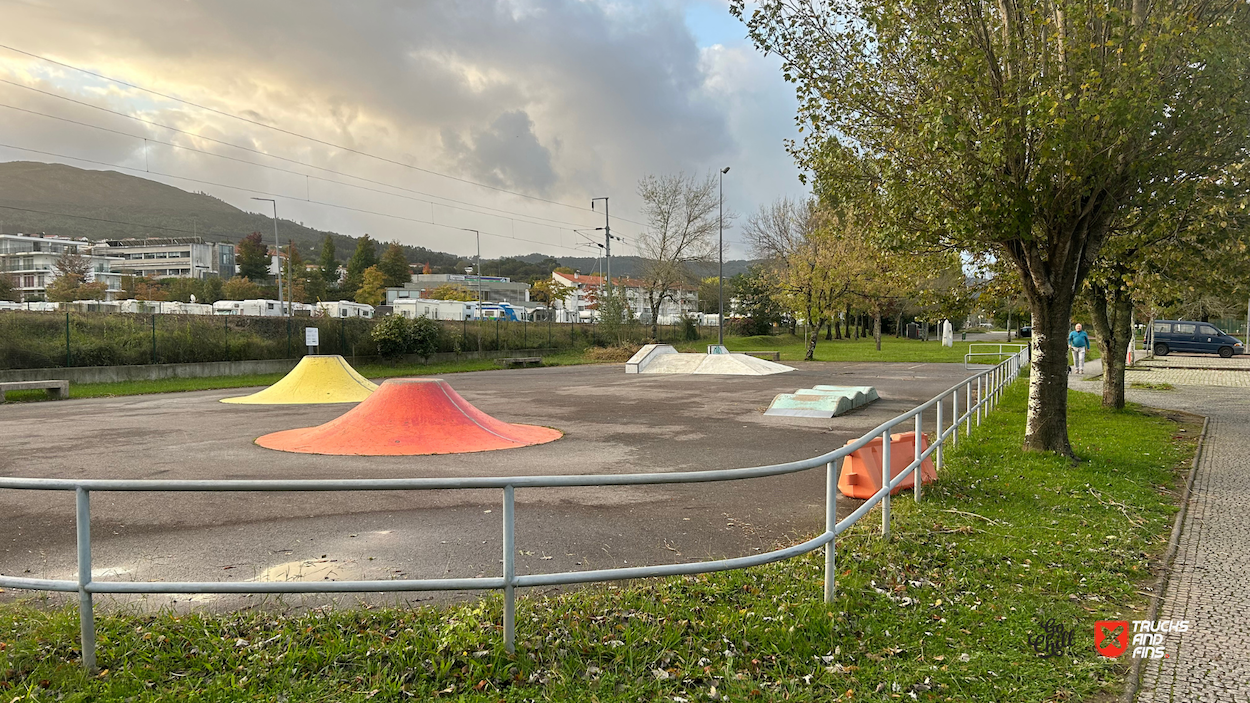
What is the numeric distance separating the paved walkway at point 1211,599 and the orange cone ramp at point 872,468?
7.64 ft

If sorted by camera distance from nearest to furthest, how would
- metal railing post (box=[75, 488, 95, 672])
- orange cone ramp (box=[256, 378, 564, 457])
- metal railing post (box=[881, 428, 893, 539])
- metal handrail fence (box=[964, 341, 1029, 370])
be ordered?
1. metal railing post (box=[75, 488, 95, 672])
2. metal railing post (box=[881, 428, 893, 539])
3. orange cone ramp (box=[256, 378, 564, 457])
4. metal handrail fence (box=[964, 341, 1029, 370])

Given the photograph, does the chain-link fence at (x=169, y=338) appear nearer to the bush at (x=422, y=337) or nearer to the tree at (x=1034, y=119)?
the bush at (x=422, y=337)

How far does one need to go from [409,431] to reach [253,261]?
114m

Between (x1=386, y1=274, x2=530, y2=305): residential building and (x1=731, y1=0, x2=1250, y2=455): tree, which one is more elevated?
(x1=386, y1=274, x2=530, y2=305): residential building

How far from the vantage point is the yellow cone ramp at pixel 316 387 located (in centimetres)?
1952

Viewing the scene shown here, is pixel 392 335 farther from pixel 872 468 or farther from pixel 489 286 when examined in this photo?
pixel 489 286

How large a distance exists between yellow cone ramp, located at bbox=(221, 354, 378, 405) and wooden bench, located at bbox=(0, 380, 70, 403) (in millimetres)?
4292

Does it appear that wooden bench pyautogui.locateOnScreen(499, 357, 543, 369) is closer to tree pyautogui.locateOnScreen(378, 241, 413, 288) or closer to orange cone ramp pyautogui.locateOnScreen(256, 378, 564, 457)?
orange cone ramp pyautogui.locateOnScreen(256, 378, 564, 457)

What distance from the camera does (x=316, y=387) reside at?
20016mm

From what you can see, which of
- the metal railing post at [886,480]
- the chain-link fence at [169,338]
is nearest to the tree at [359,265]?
the chain-link fence at [169,338]

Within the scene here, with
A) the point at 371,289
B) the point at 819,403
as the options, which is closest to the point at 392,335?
the point at 819,403

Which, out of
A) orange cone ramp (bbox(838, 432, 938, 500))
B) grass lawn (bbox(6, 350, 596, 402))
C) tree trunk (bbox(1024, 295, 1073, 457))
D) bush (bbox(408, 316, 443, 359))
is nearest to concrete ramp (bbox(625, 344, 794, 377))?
grass lawn (bbox(6, 350, 596, 402))

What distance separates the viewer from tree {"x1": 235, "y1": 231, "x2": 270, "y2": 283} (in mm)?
113938

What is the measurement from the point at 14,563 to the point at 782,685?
5.70 m
